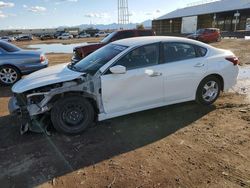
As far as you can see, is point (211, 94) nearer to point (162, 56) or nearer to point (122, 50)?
point (162, 56)

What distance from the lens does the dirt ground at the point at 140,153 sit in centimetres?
347

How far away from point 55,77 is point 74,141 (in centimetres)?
122

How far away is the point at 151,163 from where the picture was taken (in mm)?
3820

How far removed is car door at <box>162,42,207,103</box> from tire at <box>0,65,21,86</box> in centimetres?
574

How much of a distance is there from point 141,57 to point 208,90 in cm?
181

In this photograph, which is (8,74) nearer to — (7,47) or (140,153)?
(7,47)

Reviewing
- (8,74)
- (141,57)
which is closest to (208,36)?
(8,74)

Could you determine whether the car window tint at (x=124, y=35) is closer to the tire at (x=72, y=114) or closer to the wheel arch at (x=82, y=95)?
the wheel arch at (x=82, y=95)

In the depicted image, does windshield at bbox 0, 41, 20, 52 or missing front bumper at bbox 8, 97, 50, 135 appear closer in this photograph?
missing front bumper at bbox 8, 97, 50, 135

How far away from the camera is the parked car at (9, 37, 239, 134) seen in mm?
4660

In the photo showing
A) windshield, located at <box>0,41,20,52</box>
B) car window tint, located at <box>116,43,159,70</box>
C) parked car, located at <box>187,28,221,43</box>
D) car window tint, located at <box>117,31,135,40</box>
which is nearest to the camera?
car window tint, located at <box>116,43,159,70</box>

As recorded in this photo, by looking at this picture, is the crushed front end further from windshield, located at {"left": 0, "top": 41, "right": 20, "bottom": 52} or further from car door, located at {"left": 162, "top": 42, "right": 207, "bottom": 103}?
windshield, located at {"left": 0, "top": 41, "right": 20, "bottom": 52}

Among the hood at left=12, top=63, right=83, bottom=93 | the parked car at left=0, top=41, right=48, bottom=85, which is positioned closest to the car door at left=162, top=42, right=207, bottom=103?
the hood at left=12, top=63, right=83, bottom=93

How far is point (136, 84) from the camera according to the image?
16.3 ft
